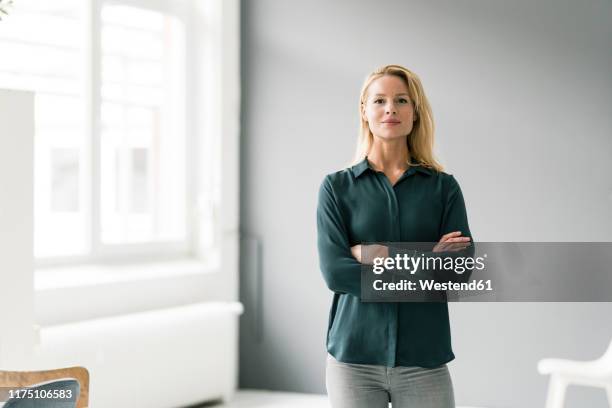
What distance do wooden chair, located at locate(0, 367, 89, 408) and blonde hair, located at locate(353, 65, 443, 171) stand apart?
813mm

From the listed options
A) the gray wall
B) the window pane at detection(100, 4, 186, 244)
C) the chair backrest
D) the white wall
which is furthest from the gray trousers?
the window pane at detection(100, 4, 186, 244)

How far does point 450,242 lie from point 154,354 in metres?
2.13

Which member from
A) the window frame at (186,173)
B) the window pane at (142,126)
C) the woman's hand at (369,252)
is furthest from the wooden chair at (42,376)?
the window pane at (142,126)

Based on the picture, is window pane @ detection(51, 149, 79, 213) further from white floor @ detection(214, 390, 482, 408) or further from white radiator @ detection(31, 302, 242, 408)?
white floor @ detection(214, 390, 482, 408)

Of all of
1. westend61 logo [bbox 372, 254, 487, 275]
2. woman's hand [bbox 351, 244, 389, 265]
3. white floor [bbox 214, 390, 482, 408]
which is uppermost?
woman's hand [bbox 351, 244, 389, 265]

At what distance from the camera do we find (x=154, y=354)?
3521mm

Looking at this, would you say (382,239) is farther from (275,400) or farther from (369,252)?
(275,400)

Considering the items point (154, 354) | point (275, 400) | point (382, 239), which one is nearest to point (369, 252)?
point (382, 239)

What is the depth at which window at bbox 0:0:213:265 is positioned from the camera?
11.2 feet

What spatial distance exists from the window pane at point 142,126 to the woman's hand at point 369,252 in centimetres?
220

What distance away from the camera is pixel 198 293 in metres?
3.96

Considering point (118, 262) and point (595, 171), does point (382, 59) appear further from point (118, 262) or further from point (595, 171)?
point (118, 262)

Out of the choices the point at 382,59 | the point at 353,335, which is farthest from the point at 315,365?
the point at 353,335

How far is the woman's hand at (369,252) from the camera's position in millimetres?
1763
